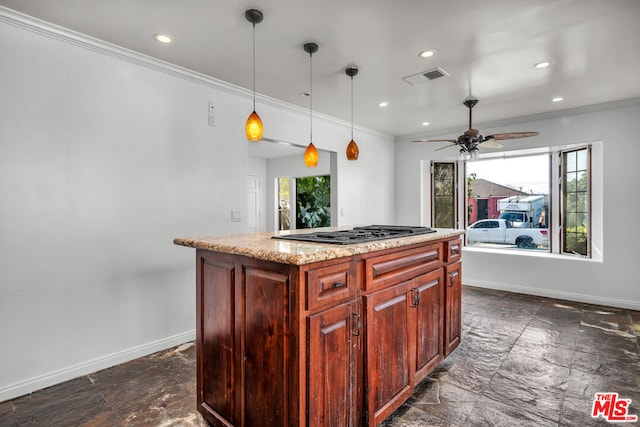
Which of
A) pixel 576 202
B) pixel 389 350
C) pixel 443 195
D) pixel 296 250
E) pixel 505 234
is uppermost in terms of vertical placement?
pixel 443 195

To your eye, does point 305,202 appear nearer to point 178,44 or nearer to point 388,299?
point 178,44

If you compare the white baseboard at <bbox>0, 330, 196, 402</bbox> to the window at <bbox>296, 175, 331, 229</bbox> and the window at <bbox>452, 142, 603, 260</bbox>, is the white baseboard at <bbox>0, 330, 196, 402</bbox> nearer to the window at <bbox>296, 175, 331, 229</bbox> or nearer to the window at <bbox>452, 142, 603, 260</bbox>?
the window at <bbox>452, 142, 603, 260</bbox>

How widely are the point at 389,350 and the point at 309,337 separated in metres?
0.66

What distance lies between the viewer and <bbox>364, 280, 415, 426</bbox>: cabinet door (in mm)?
1722

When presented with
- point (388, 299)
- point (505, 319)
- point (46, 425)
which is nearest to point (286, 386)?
point (388, 299)

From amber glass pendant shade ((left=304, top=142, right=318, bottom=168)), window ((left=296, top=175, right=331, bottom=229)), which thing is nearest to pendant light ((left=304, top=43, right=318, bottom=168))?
amber glass pendant shade ((left=304, top=142, right=318, bottom=168))

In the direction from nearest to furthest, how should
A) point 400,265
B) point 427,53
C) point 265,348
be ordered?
point 265,348 < point 400,265 < point 427,53

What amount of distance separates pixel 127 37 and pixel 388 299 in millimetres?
2616

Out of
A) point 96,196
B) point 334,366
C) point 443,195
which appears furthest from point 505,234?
point 96,196

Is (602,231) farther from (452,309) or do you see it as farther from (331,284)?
(331,284)

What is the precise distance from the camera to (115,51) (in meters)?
2.61

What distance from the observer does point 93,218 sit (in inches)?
99.7

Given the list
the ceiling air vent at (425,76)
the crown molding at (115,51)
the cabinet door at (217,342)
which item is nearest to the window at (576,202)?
the ceiling air vent at (425,76)

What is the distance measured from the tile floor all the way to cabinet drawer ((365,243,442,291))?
0.82m
